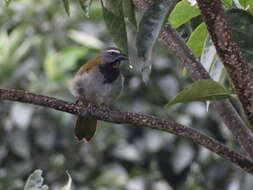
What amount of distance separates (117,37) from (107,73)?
1995mm

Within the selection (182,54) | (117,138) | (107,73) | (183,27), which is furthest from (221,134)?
(182,54)

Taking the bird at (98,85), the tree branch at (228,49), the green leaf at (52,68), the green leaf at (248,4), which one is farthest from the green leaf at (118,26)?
the green leaf at (52,68)

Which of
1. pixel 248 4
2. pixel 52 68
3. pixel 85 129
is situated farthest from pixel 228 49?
pixel 52 68

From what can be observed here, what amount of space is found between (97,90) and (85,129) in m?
0.40

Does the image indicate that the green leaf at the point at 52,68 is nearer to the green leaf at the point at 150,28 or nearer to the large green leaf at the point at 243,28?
the large green leaf at the point at 243,28

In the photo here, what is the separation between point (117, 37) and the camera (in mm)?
1411

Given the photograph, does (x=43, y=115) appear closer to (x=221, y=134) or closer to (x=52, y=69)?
(x=52, y=69)

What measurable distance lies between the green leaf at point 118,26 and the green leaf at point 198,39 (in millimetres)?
196

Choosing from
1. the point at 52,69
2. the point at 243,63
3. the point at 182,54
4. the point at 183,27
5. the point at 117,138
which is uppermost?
the point at 52,69

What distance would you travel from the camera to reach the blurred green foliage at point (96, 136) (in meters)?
4.50

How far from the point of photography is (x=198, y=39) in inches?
62.2

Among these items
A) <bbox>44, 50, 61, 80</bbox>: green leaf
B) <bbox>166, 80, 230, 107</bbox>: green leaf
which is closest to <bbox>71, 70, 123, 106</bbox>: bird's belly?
<bbox>44, 50, 61, 80</bbox>: green leaf

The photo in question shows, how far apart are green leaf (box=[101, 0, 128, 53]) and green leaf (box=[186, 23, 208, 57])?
0.64 feet

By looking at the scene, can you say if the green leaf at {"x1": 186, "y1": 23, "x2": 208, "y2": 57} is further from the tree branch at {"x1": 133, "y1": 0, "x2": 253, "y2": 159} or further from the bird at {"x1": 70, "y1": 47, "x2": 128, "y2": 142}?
the bird at {"x1": 70, "y1": 47, "x2": 128, "y2": 142}
